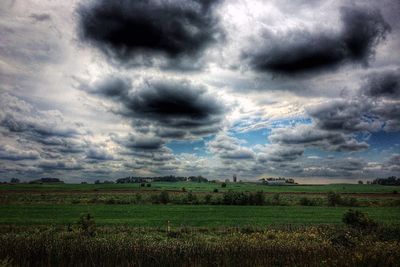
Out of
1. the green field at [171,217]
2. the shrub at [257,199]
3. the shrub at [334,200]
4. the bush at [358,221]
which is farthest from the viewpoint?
the shrub at [334,200]

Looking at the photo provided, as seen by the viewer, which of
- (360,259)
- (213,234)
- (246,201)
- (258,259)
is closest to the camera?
(360,259)

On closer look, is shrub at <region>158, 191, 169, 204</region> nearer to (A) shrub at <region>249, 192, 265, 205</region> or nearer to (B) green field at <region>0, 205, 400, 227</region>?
(A) shrub at <region>249, 192, 265, 205</region>

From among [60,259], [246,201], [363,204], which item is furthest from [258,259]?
[363,204]

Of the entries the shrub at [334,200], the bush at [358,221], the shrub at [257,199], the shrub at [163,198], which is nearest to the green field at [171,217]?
the bush at [358,221]

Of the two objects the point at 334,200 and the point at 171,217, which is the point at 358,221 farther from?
the point at 334,200

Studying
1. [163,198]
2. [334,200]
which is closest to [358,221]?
[334,200]

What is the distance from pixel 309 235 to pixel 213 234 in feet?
23.6

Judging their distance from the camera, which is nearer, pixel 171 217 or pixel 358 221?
pixel 358 221

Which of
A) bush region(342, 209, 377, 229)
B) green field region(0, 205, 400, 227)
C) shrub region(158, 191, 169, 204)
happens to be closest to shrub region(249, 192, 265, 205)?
shrub region(158, 191, 169, 204)

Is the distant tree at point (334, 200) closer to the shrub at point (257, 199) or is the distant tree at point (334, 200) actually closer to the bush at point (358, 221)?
the shrub at point (257, 199)

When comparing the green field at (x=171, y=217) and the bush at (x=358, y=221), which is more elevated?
the bush at (x=358, y=221)

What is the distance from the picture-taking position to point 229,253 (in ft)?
42.2

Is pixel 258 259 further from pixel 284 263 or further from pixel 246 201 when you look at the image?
pixel 246 201

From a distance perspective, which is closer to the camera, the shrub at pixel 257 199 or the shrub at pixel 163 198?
the shrub at pixel 257 199
